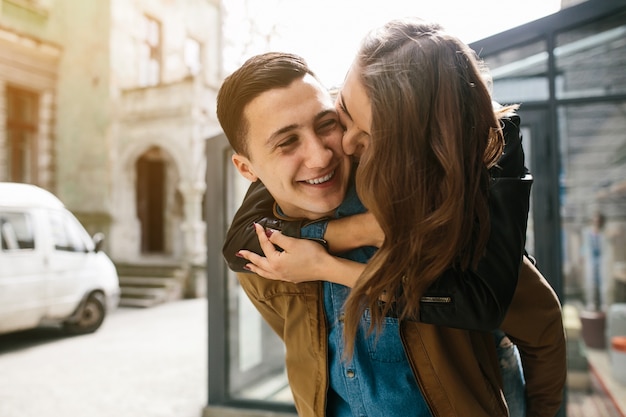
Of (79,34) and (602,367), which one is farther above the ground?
(79,34)

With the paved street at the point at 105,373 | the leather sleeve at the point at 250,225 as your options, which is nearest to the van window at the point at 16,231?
the paved street at the point at 105,373

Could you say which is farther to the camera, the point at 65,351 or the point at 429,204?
the point at 65,351

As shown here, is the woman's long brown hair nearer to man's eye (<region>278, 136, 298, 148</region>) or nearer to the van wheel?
man's eye (<region>278, 136, 298, 148</region>)

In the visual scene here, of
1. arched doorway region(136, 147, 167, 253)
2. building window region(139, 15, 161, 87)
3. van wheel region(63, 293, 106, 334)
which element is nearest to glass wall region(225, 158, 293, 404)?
van wheel region(63, 293, 106, 334)

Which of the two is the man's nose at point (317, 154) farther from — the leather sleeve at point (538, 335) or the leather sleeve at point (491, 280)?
the leather sleeve at point (538, 335)

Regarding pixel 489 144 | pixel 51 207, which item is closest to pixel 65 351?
pixel 51 207

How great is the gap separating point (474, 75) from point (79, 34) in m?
6.67

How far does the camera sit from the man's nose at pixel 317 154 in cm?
85

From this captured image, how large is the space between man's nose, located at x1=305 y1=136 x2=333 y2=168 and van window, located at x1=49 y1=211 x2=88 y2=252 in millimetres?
4294

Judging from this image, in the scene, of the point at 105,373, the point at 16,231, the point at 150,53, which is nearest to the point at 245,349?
the point at 105,373

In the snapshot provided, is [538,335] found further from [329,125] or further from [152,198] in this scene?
[152,198]

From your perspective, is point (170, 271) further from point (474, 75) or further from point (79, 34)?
point (474, 75)

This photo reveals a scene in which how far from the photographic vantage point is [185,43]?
293 inches

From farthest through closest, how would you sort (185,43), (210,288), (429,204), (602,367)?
(185,43)
(210,288)
(602,367)
(429,204)
